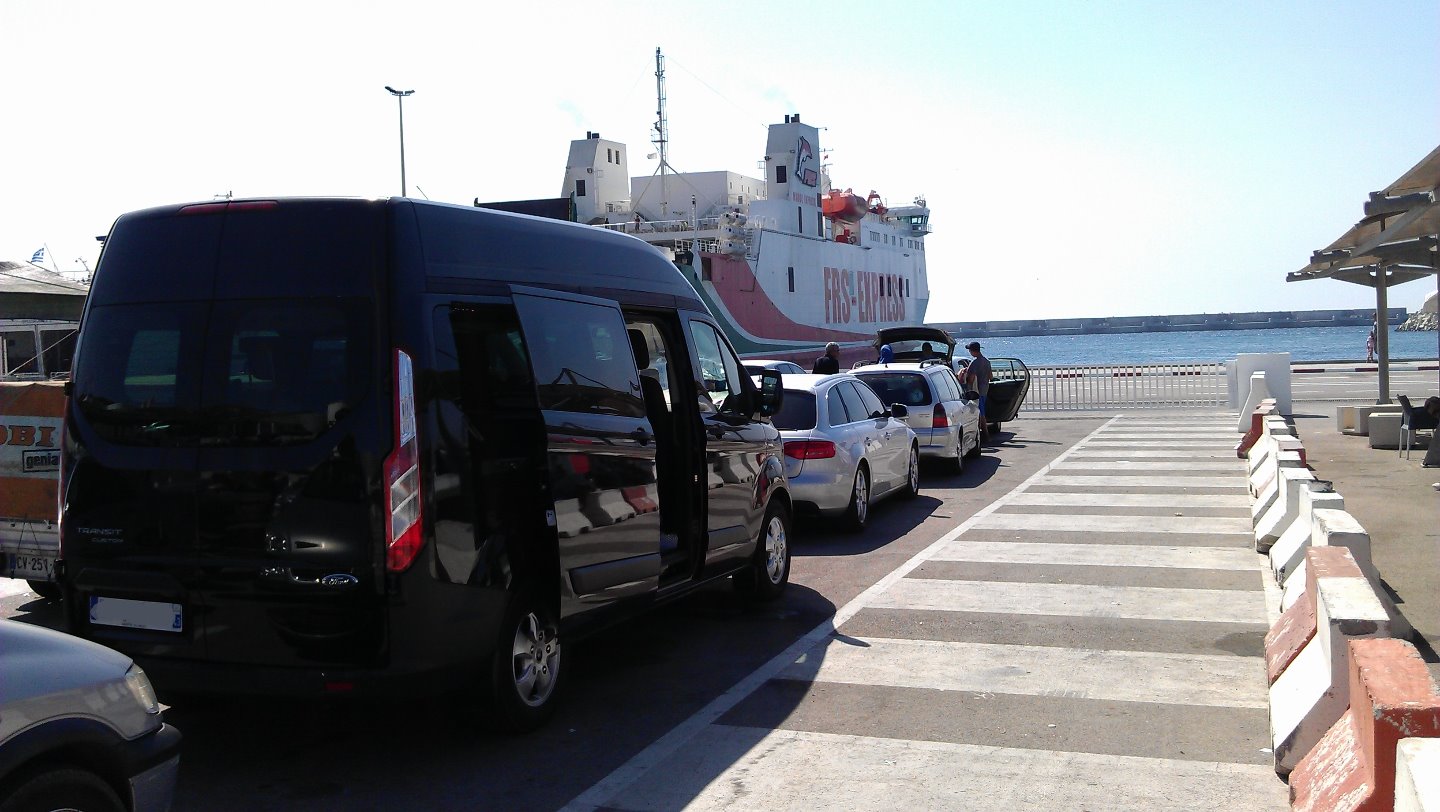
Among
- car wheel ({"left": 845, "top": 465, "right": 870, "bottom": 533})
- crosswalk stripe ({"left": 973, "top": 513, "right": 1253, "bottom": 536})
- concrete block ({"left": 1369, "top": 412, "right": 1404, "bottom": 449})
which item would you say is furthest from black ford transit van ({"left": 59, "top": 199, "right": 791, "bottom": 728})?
concrete block ({"left": 1369, "top": 412, "right": 1404, "bottom": 449})

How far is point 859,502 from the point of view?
37.8 ft

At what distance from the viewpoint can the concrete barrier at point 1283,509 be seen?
9180 mm

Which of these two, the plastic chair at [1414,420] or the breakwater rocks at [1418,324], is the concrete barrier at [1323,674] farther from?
the breakwater rocks at [1418,324]

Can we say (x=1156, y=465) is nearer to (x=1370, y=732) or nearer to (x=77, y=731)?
(x=1370, y=732)

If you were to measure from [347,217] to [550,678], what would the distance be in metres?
2.31

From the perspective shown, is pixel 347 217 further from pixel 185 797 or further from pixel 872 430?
pixel 872 430

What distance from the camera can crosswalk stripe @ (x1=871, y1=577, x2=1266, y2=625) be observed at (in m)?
7.81

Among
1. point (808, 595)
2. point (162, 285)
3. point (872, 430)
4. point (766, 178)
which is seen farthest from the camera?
point (766, 178)

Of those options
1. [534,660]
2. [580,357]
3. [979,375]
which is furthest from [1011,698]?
[979,375]

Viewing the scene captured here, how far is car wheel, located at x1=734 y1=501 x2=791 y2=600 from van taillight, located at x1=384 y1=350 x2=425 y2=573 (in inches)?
144

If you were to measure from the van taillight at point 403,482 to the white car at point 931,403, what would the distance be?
10960mm

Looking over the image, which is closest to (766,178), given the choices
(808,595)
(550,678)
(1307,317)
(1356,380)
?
(1356,380)

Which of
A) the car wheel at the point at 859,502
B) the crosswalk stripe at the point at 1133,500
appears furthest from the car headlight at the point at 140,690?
the crosswalk stripe at the point at 1133,500

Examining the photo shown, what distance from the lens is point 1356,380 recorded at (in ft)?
109
